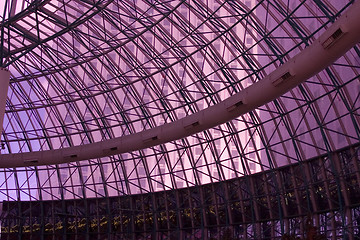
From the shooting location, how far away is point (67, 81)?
4562 cm

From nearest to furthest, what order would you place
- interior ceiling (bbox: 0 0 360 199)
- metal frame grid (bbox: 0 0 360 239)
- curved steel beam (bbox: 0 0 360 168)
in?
curved steel beam (bbox: 0 0 360 168) → interior ceiling (bbox: 0 0 360 199) → metal frame grid (bbox: 0 0 360 239)

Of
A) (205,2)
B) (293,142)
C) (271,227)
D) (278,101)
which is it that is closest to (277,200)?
(271,227)

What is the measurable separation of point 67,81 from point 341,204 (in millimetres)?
26186

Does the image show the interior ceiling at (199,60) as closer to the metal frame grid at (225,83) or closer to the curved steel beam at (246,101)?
the metal frame grid at (225,83)

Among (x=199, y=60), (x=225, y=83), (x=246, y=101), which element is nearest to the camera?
(x=246, y=101)

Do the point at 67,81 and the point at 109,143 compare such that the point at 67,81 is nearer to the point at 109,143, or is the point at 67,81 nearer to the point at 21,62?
the point at 21,62

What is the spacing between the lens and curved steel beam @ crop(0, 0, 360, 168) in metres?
23.2

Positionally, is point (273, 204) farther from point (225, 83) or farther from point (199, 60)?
point (199, 60)

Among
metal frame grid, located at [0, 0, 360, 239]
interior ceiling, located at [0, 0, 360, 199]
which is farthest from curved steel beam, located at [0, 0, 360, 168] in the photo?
metal frame grid, located at [0, 0, 360, 239]

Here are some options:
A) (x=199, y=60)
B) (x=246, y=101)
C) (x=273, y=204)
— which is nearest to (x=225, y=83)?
(x=199, y=60)

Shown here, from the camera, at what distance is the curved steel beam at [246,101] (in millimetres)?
23188

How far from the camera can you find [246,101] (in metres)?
29.8

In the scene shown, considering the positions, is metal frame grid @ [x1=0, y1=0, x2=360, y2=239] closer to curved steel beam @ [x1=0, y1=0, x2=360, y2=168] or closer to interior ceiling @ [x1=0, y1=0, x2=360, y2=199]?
interior ceiling @ [x1=0, y1=0, x2=360, y2=199]

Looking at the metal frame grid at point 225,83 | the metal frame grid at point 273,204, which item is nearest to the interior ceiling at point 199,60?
the metal frame grid at point 225,83
